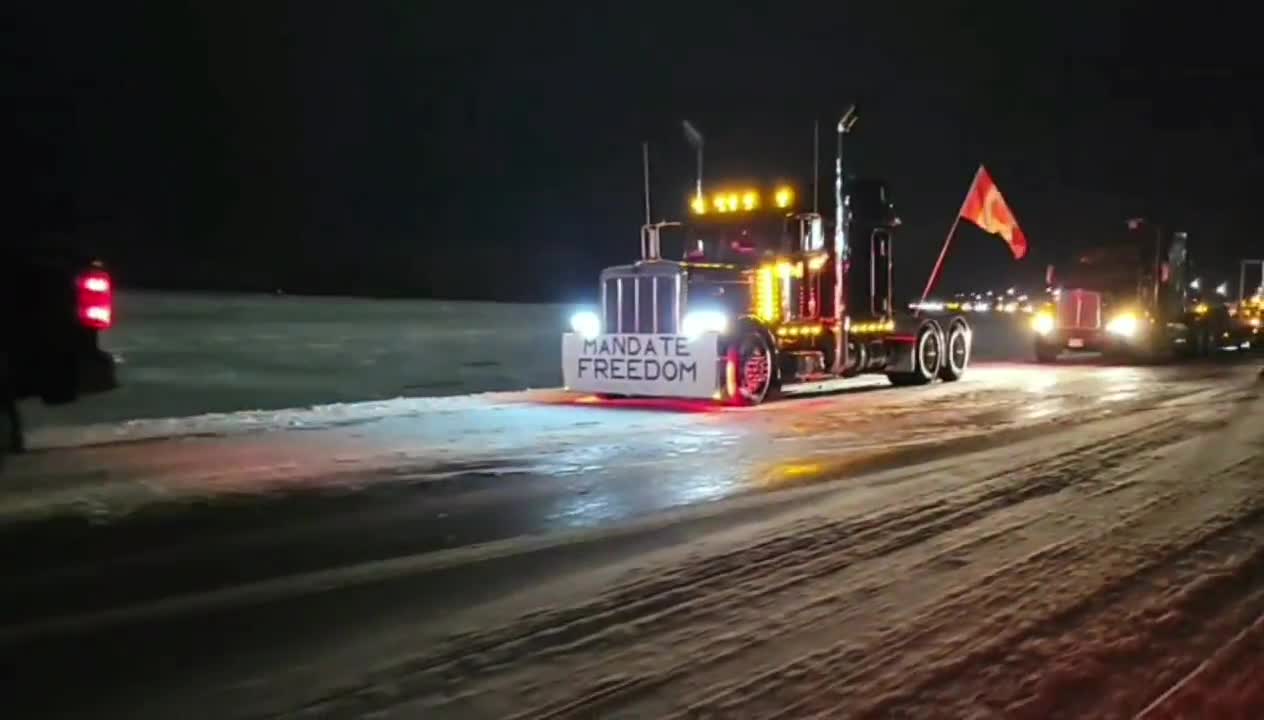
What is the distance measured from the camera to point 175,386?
20453 millimetres

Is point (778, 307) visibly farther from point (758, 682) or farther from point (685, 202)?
point (758, 682)

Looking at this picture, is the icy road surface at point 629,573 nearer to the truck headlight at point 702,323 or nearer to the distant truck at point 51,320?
the distant truck at point 51,320

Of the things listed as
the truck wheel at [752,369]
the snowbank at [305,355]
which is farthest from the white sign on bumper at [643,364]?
the snowbank at [305,355]

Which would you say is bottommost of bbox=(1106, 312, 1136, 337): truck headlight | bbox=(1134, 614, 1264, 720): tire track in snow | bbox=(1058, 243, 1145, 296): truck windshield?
bbox=(1134, 614, 1264, 720): tire track in snow

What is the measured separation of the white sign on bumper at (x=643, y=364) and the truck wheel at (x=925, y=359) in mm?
6052

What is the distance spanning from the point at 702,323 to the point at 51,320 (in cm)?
1049

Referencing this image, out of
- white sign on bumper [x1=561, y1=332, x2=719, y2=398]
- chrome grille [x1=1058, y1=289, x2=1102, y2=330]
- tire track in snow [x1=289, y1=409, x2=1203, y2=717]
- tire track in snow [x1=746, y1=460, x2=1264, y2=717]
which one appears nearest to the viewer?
tire track in snow [x1=746, y1=460, x2=1264, y2=717]

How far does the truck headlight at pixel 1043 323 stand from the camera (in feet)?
105

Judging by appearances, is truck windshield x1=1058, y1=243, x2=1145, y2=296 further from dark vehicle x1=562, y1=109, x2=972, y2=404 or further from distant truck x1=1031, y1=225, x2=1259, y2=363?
dark vehicle x1=562, y1=109, x2=972, y2=404

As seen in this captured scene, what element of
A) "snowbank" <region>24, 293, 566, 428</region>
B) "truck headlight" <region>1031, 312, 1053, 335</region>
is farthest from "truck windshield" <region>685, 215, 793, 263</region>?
"truck headlight" <region>1031, 312, 1053, 335</region>

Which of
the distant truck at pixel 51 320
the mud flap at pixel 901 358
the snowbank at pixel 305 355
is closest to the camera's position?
the distant truck at pixel 51 320

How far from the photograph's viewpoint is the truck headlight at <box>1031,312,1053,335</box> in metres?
31.9

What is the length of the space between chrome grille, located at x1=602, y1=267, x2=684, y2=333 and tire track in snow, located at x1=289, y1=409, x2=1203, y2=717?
8430 mm

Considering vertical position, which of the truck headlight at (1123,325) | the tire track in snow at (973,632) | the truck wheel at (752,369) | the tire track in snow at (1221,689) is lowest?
the tire track in snow at (1221,689)
